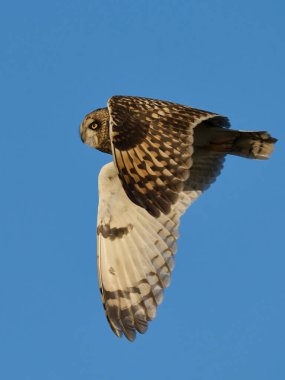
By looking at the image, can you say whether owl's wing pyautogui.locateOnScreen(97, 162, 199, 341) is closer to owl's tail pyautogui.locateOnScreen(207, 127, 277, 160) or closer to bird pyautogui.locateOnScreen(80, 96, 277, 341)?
bird pyautogui.locateOnScreen(80, 96, 277, 341)

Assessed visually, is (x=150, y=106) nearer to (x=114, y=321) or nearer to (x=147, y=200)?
(x=147, y=200)

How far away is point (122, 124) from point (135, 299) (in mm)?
2251

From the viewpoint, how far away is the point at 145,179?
396 inches

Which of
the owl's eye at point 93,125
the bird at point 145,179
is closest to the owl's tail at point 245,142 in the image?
the bird at point 145,179

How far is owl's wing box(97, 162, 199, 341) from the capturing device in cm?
1148

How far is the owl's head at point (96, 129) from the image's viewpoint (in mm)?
12156

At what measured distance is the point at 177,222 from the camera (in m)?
11.8

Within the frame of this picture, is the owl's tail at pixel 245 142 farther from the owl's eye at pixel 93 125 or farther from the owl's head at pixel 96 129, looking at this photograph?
the owl's eye at pixel 93 125

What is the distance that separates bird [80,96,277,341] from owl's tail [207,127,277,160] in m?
0.01

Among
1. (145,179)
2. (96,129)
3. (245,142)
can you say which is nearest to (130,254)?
(96,129)

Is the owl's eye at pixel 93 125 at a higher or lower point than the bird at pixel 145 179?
higher

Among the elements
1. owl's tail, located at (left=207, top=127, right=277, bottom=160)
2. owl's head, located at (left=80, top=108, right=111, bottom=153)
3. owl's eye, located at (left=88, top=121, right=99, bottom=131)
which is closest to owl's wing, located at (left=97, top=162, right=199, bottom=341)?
owl's head, located at (left=80, top=108, right=111, bottom=153)

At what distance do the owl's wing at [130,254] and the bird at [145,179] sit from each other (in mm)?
11

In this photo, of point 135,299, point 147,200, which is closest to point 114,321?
point 135,299
